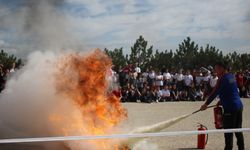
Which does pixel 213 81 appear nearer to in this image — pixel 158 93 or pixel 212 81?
pixel 212 81

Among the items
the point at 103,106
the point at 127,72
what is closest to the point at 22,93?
the point at 103,106

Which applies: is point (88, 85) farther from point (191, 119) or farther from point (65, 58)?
point (191, 119)

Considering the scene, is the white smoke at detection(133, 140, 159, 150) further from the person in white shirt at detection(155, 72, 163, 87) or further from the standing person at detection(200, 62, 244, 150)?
the person in white shirt at detection(155, 72, 163, 87)

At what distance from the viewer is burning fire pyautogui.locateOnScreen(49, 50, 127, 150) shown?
627 cm

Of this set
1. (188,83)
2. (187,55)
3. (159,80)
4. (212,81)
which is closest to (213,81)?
(212,81)

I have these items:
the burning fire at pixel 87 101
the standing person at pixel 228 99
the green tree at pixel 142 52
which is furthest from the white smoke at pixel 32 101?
the green tree at pixel 142 52

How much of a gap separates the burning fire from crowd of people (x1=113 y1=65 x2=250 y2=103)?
11.9 meters

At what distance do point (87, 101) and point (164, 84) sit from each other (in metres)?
14.5

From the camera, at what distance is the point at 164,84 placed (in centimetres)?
2059

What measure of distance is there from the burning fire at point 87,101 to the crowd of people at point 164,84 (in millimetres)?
11852

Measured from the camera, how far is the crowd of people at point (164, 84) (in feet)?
63.0

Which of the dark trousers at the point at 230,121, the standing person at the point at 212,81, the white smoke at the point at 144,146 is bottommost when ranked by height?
the white smoke at the point at 144,146

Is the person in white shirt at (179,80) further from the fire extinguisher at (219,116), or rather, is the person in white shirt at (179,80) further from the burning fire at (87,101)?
the burning fire at (87,101)

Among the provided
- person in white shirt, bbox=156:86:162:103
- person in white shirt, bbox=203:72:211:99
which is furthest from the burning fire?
person in white shirt, bbox=203:72:211:99
